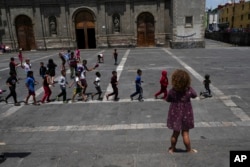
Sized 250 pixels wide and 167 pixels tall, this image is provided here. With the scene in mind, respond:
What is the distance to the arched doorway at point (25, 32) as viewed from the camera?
118ft

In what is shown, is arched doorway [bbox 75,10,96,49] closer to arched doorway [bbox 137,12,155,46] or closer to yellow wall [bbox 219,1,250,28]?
arched doorway [bbox 137,12,155,46]

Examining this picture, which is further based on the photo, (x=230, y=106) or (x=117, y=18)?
(x=117, y=18)

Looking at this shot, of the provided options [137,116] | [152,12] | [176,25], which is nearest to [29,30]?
[152,12]

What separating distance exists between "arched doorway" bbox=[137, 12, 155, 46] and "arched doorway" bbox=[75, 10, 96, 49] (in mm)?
6448

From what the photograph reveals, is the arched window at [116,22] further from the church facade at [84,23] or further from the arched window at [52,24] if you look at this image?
the arched window at [52,24]

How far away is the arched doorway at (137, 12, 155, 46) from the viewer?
3528 centimetres

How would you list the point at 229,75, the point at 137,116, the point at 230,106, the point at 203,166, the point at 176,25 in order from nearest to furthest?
the point at 203,166 → the point at 137,116 → the point at 230,106 → the point at 229,75 → the point at 176,25

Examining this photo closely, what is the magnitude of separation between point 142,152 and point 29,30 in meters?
34.5

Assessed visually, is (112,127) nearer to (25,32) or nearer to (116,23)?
(116,23)

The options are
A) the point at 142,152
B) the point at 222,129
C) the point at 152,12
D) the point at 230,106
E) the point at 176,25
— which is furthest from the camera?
the point at 152,12

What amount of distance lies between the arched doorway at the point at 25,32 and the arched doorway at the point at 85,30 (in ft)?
20.9

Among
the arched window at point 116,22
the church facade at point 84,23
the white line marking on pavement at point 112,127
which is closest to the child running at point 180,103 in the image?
the white line marking on pavement at point 112,127

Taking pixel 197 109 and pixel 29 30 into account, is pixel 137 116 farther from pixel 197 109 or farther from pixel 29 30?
pixel 29 30

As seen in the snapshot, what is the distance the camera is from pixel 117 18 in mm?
35469
